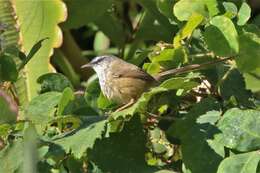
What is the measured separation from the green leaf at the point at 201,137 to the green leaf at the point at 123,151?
10 cm

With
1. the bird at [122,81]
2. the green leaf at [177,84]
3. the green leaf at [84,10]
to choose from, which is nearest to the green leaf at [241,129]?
the green leaf at [177,84]

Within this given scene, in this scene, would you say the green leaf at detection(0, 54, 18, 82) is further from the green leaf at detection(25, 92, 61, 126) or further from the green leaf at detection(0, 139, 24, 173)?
the green leaf at detection(0, 139, 24, 173)

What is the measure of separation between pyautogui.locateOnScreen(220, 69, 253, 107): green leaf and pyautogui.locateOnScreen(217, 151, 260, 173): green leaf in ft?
Result: 0.97

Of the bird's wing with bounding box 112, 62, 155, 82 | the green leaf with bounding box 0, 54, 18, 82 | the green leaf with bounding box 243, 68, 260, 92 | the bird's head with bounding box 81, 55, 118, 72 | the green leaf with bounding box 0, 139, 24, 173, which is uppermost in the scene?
the green leaf with bounding box 0, 54, 18, 82

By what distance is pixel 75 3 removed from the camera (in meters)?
3.03

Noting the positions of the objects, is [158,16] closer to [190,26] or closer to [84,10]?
[84,10]

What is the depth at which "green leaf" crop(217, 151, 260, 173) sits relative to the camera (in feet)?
5.86

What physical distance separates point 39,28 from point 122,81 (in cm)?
40

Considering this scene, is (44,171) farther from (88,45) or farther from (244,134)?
(88,45)

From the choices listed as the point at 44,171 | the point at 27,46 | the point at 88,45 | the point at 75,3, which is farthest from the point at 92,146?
the point at 88,45

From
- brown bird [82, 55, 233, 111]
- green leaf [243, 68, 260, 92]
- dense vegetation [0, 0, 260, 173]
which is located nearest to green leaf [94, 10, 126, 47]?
brown bird [82, 55, 233, 111]

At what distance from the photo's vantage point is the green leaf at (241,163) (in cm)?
179

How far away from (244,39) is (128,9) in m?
2.11

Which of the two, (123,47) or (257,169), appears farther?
(123,47)
